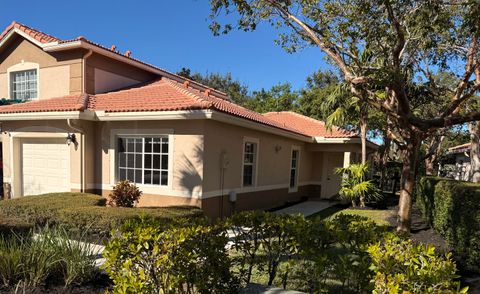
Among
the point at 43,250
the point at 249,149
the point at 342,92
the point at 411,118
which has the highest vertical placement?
the point at 342,92

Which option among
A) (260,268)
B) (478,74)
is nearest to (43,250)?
(260,268)

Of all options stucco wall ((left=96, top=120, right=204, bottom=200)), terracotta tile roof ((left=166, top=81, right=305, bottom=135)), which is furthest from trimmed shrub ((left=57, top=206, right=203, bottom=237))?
terracotta tile roof ((left=166, top=81, right=305, bottom=135))

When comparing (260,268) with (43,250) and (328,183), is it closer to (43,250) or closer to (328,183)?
(43,250)

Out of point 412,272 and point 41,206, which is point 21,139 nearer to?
point 41,206

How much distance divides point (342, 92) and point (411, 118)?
8.49 m

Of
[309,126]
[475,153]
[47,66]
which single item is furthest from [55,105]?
[475,153]

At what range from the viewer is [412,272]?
290 centimetres

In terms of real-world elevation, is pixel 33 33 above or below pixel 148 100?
above

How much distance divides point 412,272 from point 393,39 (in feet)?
21.4

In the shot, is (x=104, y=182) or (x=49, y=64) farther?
(x=49, y=64)

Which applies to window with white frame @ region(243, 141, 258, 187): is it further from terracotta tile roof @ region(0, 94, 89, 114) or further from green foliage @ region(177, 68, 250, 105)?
green foliage @ region(177, 68, 250, 105)

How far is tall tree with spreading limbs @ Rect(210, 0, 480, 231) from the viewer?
22.5 ft

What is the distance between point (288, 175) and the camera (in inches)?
632

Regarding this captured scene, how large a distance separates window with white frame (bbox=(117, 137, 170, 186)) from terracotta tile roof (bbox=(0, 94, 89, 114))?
6.01 feet
